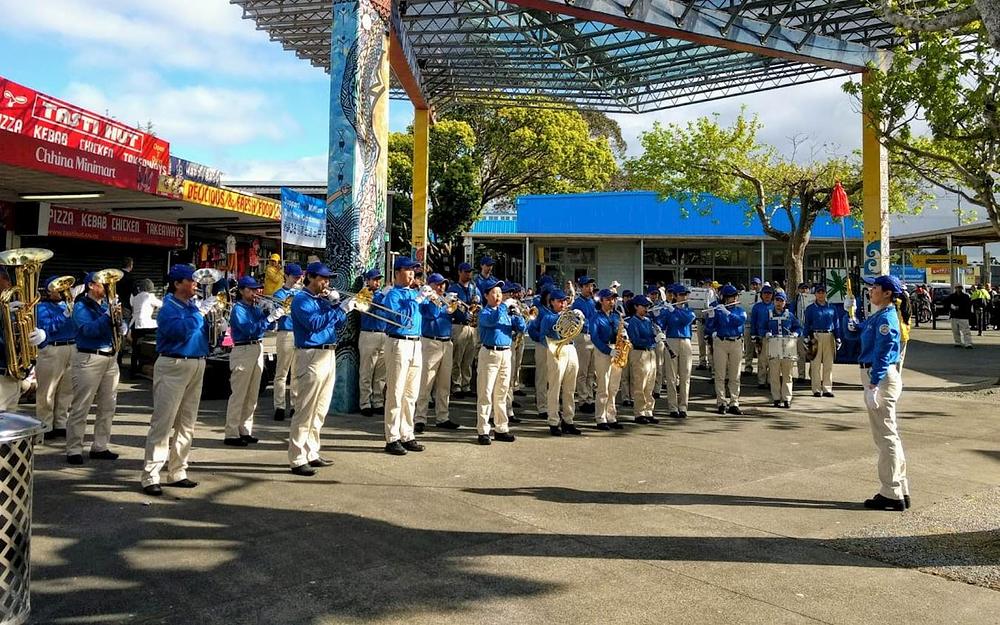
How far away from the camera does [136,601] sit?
4242mm

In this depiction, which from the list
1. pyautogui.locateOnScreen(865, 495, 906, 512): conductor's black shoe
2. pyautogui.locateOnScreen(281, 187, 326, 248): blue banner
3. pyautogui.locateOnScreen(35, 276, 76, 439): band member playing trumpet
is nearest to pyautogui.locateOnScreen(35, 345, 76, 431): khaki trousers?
pyautogui.locateOnScreen(35, 276, 76, 439): band member playing trumpet

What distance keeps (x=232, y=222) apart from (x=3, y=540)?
18.3 m

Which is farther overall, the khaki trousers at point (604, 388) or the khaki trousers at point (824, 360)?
the khaki trousers at point (824, 360)

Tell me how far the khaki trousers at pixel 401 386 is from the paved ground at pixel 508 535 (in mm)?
443

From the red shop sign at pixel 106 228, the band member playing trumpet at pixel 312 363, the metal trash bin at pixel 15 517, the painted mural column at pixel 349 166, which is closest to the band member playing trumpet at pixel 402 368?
the band member playing trumpet at pixel 312 363

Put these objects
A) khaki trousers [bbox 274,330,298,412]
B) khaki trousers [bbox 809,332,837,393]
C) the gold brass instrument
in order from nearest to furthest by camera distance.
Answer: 1. the gold brass instrument
2. khaki trousers [bbox 274,330,298,412]
3. khaki trousers [bbox 809,332,837,393]

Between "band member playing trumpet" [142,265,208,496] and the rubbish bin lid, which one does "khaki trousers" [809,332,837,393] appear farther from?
the rubbish bin lid

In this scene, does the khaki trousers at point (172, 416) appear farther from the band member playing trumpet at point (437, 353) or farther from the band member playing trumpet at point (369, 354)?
the band member playing trumpet at point (369, 354)

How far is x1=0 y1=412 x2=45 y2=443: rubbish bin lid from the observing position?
3.74 m

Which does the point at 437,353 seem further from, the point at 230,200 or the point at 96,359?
the point at 230,200

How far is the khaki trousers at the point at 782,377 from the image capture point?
12.4 metres

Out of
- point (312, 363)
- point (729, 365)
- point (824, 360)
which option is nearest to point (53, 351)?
point (312, 363)

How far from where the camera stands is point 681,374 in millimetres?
11234

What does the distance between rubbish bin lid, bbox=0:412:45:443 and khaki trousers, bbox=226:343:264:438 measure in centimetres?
465
